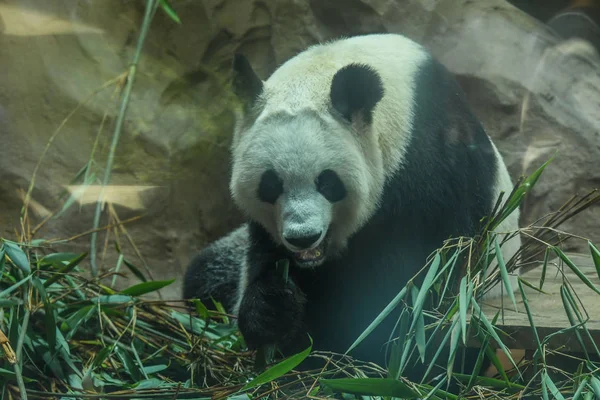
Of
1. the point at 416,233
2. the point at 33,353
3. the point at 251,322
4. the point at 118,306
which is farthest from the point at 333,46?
the point at 33,353

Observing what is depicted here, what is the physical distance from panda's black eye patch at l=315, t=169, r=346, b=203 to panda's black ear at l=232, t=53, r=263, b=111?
52cm

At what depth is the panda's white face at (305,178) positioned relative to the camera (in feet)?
9.84

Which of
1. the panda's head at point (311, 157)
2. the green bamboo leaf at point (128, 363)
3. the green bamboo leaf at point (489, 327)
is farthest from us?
the green bamboo leaf at point (128, 363)

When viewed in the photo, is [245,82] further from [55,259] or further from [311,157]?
[55,259]

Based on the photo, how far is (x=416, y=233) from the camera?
11.2 feet

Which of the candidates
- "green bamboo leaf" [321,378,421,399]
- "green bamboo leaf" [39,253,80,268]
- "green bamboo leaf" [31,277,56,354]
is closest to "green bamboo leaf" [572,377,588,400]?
"green bamboo leaf" [321,378,421,399]

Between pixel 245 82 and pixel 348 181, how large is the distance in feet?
2.11

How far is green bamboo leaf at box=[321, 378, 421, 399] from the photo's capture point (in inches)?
97.9

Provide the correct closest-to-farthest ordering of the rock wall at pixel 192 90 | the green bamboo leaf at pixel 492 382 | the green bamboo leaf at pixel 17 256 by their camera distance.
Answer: the green bamboo leaf at pixel 492 382 → the green bamboo leaf at pixel 17 256 → the rock wall at pixel 192 90

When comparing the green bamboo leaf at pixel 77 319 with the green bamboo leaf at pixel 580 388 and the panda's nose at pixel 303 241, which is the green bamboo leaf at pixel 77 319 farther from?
the green bamboo leaf at pixel 580 388

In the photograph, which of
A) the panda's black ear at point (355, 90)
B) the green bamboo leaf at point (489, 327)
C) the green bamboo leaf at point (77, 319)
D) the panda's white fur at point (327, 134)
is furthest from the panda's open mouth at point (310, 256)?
the green bamboo leaf at point (77, 319)

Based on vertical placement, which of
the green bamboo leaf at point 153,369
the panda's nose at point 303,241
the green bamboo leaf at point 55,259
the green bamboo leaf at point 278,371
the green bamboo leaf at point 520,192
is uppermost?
the green bamboo leaf at point 520,192

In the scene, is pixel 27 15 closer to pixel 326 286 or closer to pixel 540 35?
pixel 326 286

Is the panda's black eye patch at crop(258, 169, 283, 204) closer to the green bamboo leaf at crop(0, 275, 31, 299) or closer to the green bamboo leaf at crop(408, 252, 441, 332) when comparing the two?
the green bamboo leaf at crop(408, 252, 441, 332)
